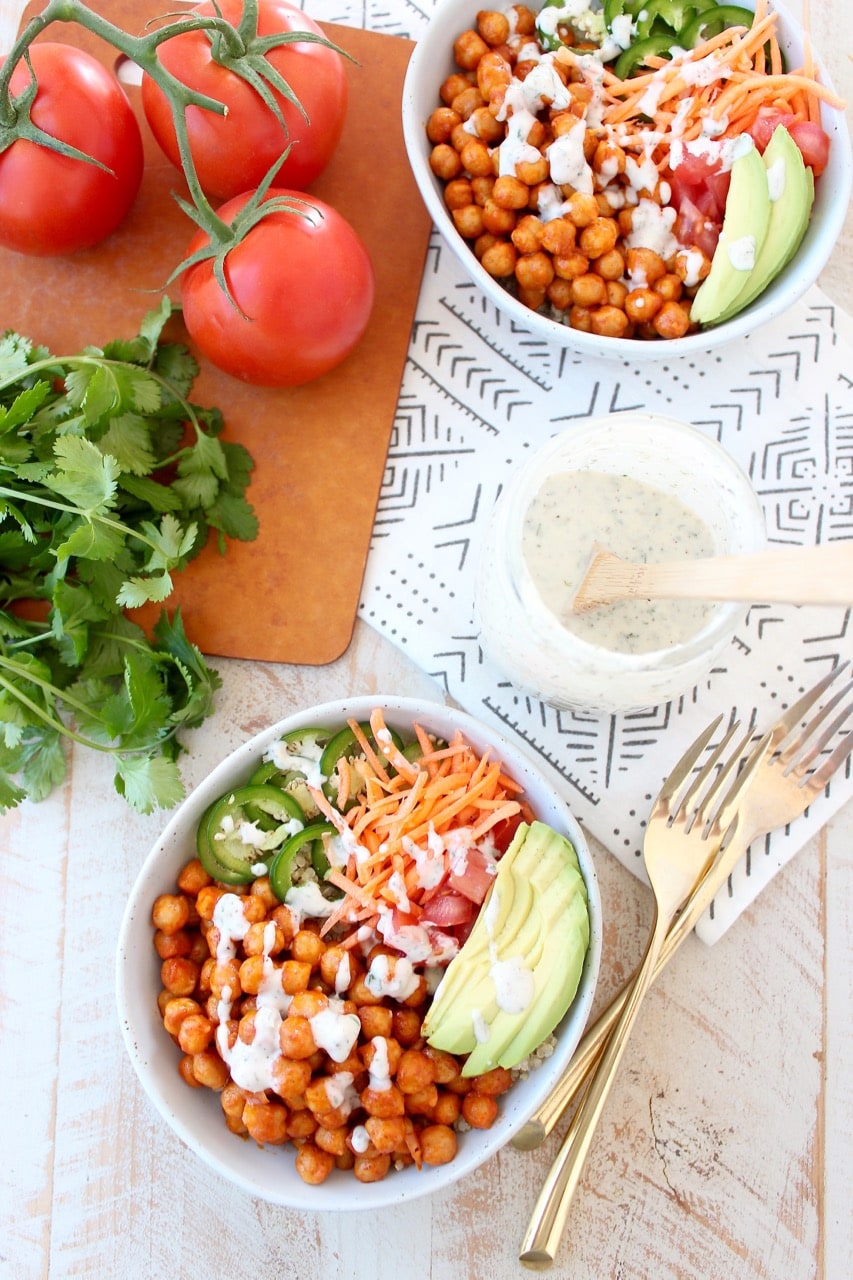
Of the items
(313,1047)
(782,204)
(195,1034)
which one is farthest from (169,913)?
(782,204)

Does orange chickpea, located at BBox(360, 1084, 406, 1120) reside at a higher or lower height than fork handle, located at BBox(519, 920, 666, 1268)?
higher

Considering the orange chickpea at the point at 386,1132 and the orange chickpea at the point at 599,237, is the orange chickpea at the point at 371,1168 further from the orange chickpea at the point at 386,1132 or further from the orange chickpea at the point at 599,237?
the orange chickpea at the point at 599,237

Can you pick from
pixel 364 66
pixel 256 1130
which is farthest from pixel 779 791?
pixel 364 66

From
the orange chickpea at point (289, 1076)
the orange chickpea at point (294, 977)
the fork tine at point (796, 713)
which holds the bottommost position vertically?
the orange chickpea at point (289, 1076)

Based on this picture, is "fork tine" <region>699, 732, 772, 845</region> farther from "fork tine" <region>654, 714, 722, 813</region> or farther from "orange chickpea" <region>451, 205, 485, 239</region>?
"orange chickpea" <region>451, 205, 485, 239</region>

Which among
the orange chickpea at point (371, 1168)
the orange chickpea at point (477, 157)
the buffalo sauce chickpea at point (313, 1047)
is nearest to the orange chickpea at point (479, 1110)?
the buffalo sauce chickpea at point (313, 1047)

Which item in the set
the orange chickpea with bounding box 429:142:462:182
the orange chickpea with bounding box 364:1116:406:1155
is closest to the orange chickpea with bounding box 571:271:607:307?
the orange chickpea with bounding box 429:142:462:182
